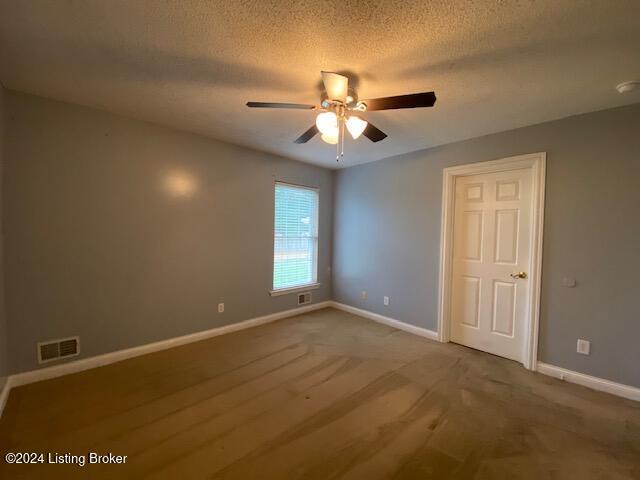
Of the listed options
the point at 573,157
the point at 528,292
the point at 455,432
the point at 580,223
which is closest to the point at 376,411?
the point at 455,432

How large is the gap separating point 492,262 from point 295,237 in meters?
2.67

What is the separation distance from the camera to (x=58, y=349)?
248 cm

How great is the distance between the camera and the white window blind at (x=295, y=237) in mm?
4180

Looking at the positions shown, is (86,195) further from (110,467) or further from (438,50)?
(438,50)

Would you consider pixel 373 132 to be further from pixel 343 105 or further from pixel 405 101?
pixel 405 101

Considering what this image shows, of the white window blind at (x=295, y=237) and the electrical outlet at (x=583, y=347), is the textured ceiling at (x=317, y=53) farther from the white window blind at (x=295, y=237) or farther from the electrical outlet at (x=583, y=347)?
the electrical outlet at (x=583, y=347)

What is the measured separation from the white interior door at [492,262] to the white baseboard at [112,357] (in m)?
2.58

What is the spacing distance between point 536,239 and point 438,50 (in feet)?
6.97

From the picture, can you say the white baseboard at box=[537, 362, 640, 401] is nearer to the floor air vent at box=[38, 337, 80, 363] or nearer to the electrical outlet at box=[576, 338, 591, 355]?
the electrical outlet at box=[576, 338, 591, 355]

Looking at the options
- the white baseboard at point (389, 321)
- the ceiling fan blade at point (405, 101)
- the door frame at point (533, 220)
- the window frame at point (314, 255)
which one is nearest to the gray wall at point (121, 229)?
the window frame at point (314, 255)

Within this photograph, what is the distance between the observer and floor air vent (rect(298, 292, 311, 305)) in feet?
14.6

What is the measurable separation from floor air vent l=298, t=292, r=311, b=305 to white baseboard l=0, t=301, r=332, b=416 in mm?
504

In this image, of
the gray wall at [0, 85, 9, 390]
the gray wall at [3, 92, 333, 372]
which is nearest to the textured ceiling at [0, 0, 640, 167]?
the gray wall at [0, 85, 9, 390]

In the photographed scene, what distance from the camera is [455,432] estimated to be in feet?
6.26
